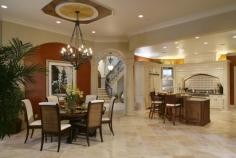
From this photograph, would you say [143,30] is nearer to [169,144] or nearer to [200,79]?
[169,144]

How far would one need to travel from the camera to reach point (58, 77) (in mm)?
7113

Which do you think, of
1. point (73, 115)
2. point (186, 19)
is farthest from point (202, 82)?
point (73, 115)

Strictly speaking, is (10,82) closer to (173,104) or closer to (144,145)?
(144,145)

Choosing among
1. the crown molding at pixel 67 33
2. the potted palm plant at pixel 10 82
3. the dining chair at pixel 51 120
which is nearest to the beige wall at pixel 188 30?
the crown molding at pixel 67 33

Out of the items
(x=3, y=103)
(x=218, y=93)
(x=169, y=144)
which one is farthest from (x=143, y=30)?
(x=218, y=93)

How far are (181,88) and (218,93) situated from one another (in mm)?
2024

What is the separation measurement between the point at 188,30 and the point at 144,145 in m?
3.59

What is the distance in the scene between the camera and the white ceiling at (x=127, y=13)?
474 cm

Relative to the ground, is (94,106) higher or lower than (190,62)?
lower

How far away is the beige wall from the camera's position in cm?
501

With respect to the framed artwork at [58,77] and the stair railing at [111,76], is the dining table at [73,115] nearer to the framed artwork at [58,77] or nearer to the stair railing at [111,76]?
the framed artwork at [58,77]

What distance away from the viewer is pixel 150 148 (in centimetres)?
423

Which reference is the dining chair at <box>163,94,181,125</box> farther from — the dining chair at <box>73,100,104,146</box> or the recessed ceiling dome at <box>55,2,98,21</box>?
the recessed ceiling dome at <box>55,2,98,21</box>

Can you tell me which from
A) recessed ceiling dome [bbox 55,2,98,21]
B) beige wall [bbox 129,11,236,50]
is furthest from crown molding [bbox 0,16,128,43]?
recessed ceiling dome [bbox 55,2,98,21]
